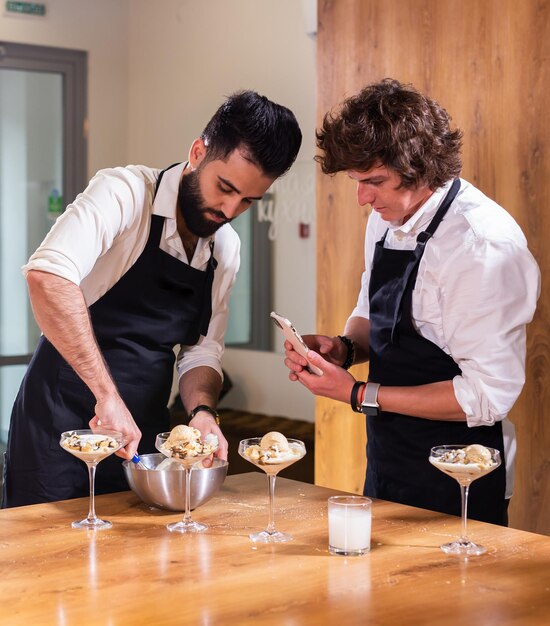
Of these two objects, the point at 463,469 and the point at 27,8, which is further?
the point at 27,8

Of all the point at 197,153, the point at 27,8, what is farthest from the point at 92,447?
the point at 27,8

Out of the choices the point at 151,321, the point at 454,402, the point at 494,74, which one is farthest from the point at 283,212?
the point at 454,402

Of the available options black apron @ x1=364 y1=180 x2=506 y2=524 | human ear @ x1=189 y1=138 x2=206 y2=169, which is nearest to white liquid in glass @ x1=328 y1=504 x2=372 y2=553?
black apron @ x1=364 y1=180 x2=506 y2=524

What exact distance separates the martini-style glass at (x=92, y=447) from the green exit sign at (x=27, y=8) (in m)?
4.88

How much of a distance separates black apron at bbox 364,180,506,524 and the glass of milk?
65 centimetres

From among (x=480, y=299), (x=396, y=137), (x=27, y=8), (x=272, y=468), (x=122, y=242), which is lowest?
(x=272, y=468)

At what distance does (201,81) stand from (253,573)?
16.5ft

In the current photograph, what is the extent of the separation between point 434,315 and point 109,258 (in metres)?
0.88

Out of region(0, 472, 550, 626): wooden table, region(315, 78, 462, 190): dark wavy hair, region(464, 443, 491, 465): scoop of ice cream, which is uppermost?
region(315, 78, 462, 190): dark wavy hair

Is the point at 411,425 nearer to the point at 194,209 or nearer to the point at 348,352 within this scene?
the point at 348,352

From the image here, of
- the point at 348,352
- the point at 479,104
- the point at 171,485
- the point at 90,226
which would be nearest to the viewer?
the point at 171,485

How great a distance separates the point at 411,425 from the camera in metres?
2.51

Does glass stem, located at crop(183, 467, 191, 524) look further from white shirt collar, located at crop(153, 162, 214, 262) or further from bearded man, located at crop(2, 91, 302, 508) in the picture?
white shirt collar, located at crop(153, 162, 214, 262)

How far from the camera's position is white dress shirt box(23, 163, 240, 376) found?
2316mm
